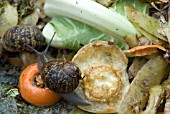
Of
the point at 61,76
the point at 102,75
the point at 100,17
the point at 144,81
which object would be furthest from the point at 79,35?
the point at 144,81

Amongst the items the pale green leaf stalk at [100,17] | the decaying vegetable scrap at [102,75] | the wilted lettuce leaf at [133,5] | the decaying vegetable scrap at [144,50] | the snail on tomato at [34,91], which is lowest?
the snail on tomato at [34,91]

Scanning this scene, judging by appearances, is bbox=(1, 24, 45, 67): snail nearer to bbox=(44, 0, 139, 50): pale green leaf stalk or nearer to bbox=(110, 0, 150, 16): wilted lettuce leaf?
bbox=(44, 0, 139, 50): pale green leaf stalk

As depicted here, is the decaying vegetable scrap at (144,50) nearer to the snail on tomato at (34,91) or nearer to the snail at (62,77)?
the snail at (62,77)

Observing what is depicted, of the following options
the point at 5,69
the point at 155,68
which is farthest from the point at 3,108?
the point at 155,68

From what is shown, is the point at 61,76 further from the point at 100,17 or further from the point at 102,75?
the point at 100,17

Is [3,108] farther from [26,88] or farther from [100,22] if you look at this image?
[100,22]

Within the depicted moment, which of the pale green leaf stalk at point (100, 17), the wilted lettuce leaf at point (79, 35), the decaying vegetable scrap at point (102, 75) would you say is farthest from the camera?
the wilted lettuce leaf at point (79, 35)

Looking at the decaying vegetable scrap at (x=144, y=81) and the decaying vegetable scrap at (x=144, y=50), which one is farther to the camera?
Result: the decaying vegetable scrap at (x=144, y=50)

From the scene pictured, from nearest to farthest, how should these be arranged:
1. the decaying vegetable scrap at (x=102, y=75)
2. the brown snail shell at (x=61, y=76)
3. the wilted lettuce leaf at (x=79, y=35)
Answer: the brown snail shell at (x=61, y=76) → the decaying vegetable scrap at (x=102, y=75) → the wilted lettuce leaf at (x=79, y=35)

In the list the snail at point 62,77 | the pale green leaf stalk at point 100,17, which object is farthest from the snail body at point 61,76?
the pale green leaf stalk at point 100,17
